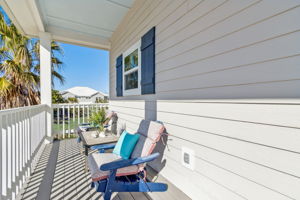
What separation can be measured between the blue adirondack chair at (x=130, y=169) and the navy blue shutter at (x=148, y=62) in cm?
71

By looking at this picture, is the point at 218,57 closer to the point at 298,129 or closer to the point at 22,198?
the point at 298,129

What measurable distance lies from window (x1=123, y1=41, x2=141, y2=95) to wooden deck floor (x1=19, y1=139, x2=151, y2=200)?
1.74 m

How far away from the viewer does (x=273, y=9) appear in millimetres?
1027

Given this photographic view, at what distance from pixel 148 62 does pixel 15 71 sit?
17.8 feet

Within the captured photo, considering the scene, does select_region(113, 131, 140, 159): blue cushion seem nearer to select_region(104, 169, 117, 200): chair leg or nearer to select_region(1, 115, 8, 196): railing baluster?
select_region(104, 169, 117, 200): chair leg

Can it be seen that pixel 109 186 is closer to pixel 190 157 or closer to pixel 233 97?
pixel 190 157

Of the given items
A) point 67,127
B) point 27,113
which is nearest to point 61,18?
point 27,113

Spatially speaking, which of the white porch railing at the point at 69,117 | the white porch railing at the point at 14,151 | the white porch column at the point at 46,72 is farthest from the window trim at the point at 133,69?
the white porch column at the point at 46,72

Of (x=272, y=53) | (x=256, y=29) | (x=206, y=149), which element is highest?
(x=256, y=29)

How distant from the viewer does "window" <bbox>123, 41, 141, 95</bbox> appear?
3.12 m

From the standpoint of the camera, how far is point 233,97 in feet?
4.23

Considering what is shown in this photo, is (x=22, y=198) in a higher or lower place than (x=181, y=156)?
lower

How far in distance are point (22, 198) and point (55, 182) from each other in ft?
1.25

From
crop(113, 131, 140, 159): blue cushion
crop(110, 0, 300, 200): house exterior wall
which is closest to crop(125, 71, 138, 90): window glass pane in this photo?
crop(110, 0, 300, 200): house exterior wall
